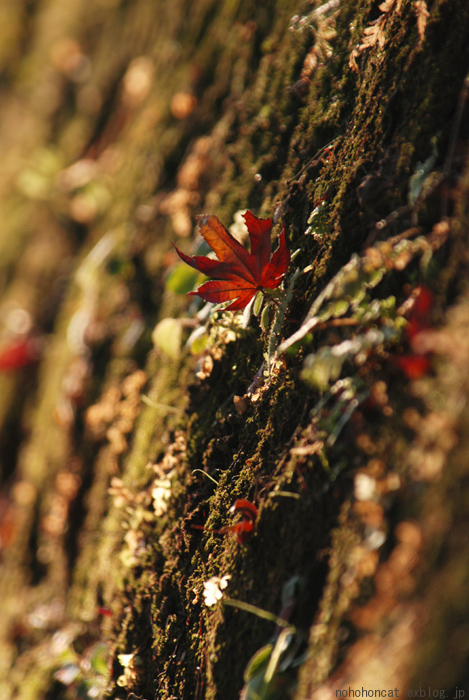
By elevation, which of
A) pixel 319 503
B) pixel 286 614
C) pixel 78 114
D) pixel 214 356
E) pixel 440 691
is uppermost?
pixel 78 114

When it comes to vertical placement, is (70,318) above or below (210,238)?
above

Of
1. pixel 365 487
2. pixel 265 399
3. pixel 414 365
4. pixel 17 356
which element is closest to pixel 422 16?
pixel 414 365

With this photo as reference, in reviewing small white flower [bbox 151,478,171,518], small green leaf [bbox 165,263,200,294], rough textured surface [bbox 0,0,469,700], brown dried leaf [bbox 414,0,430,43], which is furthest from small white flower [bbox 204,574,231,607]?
brown dried leaf [bbox 414,0,430,43]

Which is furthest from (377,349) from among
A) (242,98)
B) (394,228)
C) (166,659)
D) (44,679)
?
(44,679)

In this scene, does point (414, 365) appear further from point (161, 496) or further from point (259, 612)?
point (161, 496)

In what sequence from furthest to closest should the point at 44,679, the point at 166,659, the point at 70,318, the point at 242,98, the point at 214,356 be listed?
1. the point at 70,318
2. the point at 242,98
3. the point at 44,679
4. the point at 214,356
5. the point at 166,659

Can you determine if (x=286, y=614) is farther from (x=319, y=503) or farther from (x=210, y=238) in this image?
(x=210, y=238)

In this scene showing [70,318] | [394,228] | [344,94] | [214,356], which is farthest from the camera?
[70,318]

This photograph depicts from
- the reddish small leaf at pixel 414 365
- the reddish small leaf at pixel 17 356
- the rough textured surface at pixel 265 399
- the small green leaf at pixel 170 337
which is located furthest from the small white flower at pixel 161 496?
the reddish small leaf at pixel 17 356
